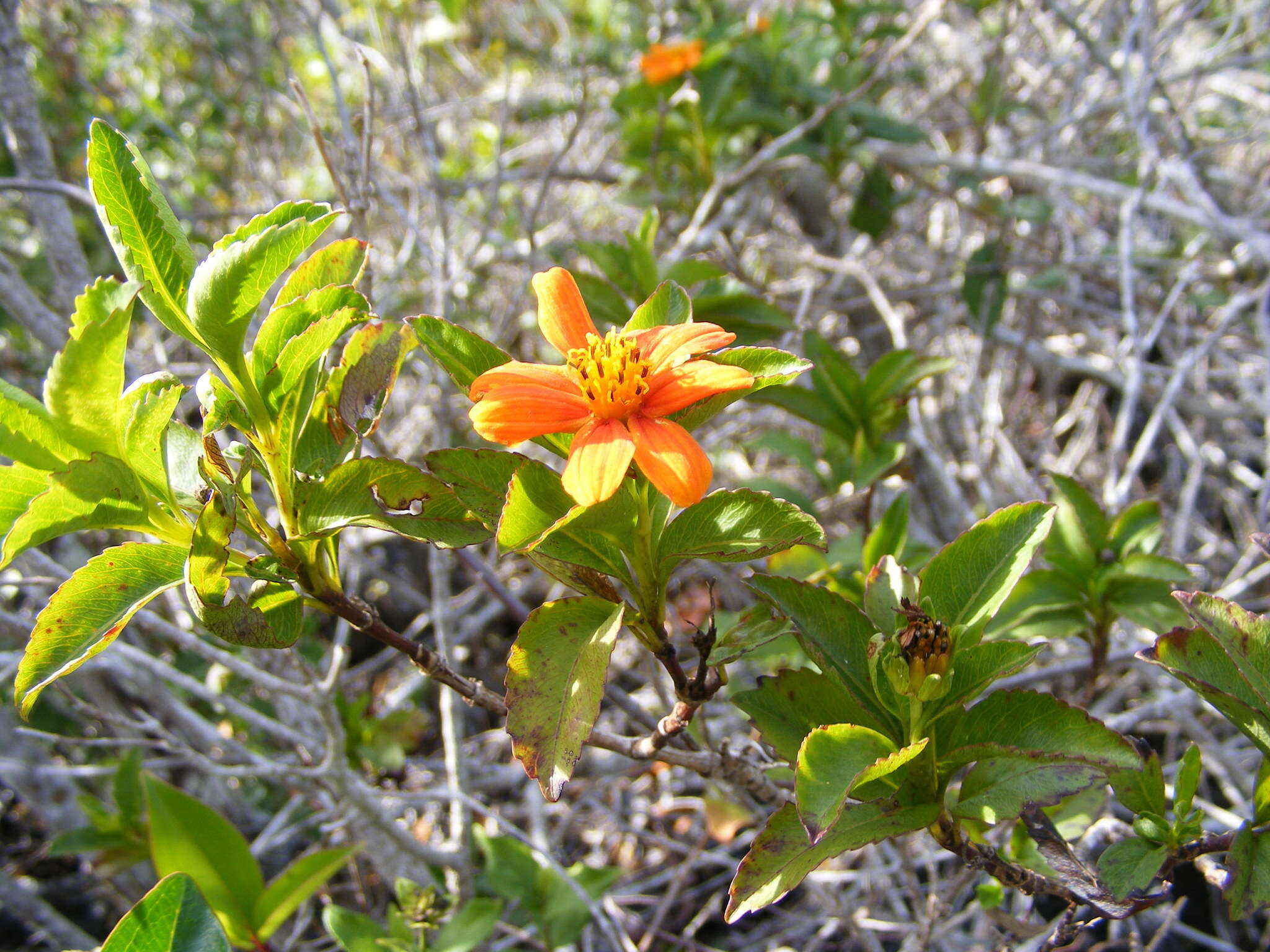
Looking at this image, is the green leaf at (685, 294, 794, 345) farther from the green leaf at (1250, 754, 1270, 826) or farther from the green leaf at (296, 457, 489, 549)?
the green leaf at (1250, 754, 1270, 826)

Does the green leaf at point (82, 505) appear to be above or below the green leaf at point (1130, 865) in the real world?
above

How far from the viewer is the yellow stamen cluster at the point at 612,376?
37.9 inches

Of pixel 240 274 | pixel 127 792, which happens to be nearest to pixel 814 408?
pixel 240 274

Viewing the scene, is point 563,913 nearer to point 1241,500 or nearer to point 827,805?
point 827,805

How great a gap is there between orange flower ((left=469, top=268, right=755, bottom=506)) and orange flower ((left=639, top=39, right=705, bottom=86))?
1.79 metres

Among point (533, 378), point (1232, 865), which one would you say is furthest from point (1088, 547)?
point (533, 378)

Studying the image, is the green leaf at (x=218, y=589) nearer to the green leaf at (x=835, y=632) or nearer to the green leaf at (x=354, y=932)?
the green leaf at (x=835, y=632)

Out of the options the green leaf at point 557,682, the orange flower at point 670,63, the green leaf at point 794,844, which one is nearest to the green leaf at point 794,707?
the green leaf at point 794,844

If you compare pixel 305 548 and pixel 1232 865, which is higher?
pixel 305 548

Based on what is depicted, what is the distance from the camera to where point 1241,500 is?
9.34 ft

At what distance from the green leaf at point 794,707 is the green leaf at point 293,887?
86cm

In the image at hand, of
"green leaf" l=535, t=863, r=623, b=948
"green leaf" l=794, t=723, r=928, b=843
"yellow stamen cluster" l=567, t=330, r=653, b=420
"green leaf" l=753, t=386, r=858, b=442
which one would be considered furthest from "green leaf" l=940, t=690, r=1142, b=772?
"green leaf" l=535, t=863, r=623, b=948

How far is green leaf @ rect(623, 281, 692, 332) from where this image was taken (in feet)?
3.70

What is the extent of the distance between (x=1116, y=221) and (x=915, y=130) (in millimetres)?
1711
